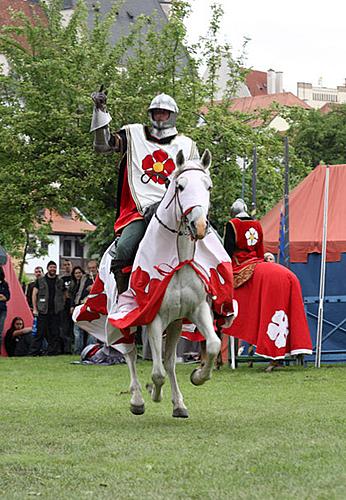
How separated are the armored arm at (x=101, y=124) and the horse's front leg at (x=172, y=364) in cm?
168

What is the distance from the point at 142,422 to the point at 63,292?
1439 centimetres

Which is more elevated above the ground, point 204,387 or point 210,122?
point 210,122

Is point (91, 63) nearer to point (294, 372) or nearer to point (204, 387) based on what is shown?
point (294, 372)

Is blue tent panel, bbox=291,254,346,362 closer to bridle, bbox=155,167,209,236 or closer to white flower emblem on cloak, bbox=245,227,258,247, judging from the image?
white flower emblem on cloak, bbox=245,227,258,247

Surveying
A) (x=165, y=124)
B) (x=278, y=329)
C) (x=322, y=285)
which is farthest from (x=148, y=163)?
(x=322, y=285)

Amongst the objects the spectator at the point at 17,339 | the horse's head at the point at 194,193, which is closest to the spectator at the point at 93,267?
the spectator at the point at 17,339

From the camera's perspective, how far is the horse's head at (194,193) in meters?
9.38

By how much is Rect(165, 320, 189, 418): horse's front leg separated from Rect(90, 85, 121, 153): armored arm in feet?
5.52

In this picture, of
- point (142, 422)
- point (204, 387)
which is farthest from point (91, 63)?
point (142, 422)

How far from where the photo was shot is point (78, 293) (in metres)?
23.6

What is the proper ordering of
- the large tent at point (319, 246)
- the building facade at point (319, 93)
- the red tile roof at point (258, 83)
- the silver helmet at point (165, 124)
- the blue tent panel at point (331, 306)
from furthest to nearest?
the building facade at point (319, 93) < the red tile roof at point (258, 83) < the large tent at point (319, 246) < the blue tent panel at point (331, 306) < the silver helmet at point (165, 124)

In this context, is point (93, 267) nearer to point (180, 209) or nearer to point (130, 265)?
point (130, 265)

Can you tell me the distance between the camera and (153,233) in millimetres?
10195

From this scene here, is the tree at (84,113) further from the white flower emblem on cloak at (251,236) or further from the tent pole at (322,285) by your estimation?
the white flower emblem on cloak at (251,236)
